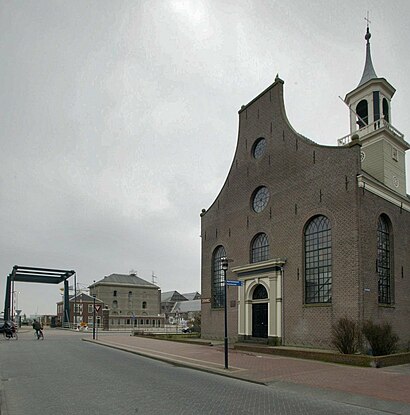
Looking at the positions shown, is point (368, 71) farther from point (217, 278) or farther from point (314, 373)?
point (314, 373)

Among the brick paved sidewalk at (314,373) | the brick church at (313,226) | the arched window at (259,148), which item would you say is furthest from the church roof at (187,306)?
the brick paved sidewalk at (314,373)

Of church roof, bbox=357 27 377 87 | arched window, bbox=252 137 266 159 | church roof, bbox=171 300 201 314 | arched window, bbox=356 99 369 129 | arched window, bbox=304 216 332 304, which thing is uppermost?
church roof, bbox=357 27 377 87

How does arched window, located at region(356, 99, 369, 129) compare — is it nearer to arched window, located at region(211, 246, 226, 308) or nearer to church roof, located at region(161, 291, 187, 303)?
arched window, located at region(211, 246, 226, 308)

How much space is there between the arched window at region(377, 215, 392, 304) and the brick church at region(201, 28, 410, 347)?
0.05 meters

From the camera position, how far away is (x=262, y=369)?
15.8 metres

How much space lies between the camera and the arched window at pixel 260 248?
2717 cm

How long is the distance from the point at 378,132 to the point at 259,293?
12053 millimetres

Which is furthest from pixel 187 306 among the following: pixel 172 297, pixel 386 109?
pixel 386 109

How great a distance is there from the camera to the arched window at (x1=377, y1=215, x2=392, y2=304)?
22.8 meters

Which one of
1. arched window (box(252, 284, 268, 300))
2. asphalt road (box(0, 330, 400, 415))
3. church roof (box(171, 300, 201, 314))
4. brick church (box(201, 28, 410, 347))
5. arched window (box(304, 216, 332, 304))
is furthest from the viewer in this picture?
church roof (box(171, 300, 201, 314))

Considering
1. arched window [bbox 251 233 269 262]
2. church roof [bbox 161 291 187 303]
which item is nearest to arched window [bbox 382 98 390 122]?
arched window [bbox 251 233 269 262]

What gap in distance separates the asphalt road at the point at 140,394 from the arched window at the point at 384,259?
12061 millimetres

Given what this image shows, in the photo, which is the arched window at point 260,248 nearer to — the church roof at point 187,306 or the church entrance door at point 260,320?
the church entrance door at point 260,320

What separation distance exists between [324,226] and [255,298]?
7024 mm
